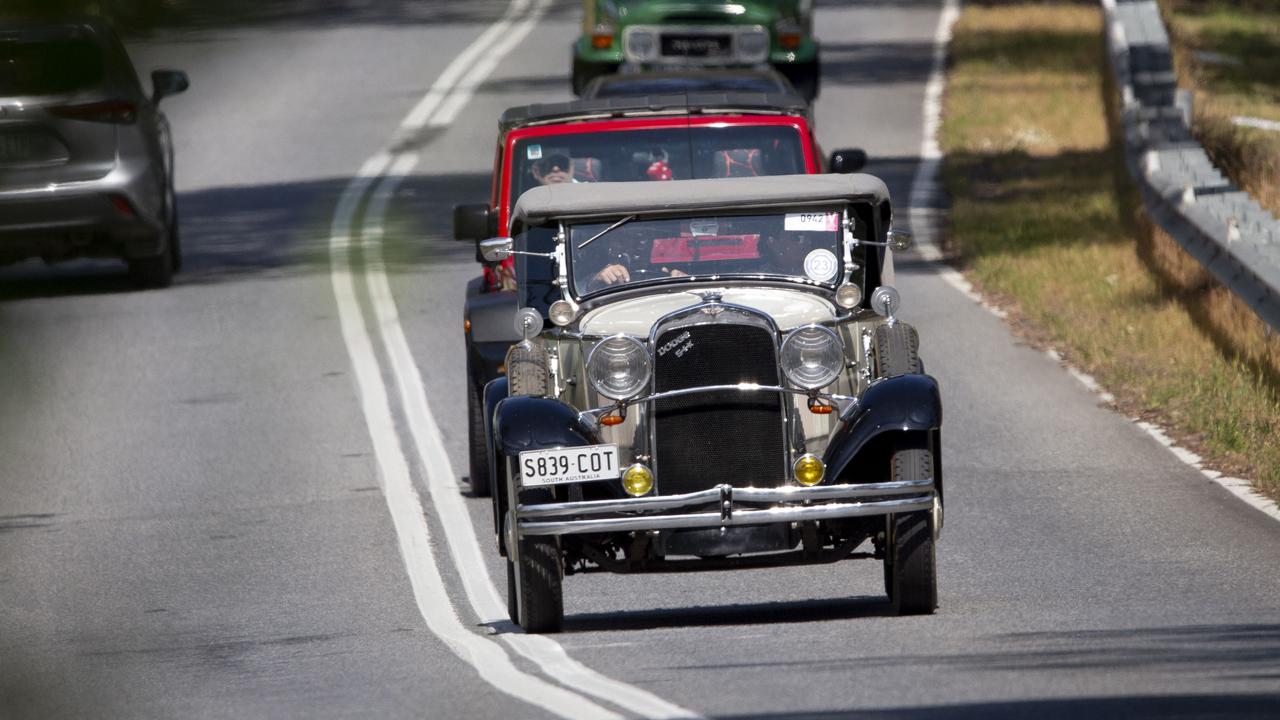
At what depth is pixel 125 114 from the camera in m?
2.73

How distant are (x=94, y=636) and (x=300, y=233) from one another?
42.4 ft

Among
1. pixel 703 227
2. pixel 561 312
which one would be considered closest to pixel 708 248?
pixel 703 227

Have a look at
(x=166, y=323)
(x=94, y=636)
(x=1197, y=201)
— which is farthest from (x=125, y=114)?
(x=166, y=323)

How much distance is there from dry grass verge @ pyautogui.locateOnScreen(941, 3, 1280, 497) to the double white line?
4107 millimetres

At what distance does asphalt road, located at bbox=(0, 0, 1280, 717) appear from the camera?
5.16m

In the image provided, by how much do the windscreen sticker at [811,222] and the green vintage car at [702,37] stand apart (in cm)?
1421

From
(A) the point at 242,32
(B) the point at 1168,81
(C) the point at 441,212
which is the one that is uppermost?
(A) the point at 242,32

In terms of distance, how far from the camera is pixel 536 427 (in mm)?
7516

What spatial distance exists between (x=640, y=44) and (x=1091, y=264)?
784 centimetres

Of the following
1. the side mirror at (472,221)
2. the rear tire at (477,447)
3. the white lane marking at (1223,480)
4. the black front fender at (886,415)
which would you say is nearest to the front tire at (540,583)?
the black front fender at (886,415)

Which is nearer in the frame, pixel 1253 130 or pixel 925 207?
pixel 925 207

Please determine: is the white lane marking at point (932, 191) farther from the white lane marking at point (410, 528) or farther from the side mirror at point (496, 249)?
the side mirror at point (496, 249)

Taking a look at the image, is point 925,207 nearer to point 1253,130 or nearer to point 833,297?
point 1253,130

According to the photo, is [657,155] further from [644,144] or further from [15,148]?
[15,148]
